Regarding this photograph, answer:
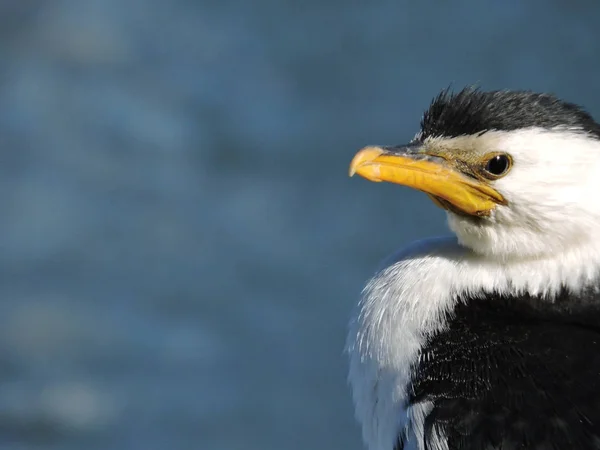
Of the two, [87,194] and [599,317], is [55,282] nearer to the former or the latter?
[87,194]

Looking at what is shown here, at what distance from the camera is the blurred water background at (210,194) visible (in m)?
8.00

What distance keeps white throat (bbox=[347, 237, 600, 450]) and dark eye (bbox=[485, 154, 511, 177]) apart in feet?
1.10

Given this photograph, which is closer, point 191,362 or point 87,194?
point 191,362

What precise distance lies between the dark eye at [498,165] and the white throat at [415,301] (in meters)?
0.33

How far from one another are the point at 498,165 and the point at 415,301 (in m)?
0.58

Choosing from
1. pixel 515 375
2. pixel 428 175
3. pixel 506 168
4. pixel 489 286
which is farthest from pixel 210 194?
pixel 515 375

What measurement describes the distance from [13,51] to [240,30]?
5.79ft

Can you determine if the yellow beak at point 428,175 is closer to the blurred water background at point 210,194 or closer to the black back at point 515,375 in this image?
the black back at point 515,375

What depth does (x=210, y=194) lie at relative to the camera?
9094 mm

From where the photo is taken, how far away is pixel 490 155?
4477mm

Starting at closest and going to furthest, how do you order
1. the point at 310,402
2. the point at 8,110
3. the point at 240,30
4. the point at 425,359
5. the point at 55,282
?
the point at 425,359 → the point at 310,402 → the point at 55,282 → the point at 8,110 → the point at 240,30

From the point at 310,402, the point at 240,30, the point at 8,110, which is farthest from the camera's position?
the point at 240,30

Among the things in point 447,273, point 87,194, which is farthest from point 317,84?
point 447,273

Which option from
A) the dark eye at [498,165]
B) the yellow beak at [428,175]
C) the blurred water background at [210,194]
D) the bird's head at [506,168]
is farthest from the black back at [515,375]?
the blurred water background at [210,194]
